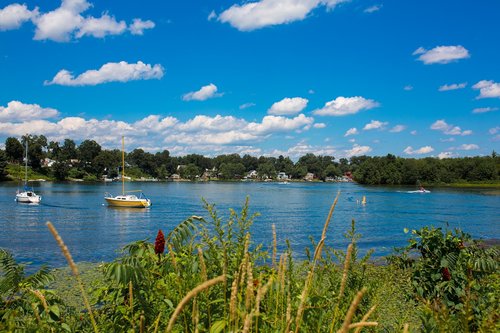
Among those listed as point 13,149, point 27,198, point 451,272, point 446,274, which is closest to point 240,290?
point 446,274

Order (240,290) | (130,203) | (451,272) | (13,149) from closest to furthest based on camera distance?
(240,290) → (451,272) → (130,203) → (13,149)

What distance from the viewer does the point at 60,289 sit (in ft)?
57.8

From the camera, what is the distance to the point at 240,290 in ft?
10.2

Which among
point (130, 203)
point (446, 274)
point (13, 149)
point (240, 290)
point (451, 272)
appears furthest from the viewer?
point (13, 149)

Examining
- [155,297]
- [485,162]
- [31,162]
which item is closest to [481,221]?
[155,297]

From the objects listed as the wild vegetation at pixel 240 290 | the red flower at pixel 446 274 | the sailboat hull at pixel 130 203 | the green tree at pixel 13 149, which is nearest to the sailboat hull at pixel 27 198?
the sailboat hull at pixel 130 203

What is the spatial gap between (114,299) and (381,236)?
43.1 meters

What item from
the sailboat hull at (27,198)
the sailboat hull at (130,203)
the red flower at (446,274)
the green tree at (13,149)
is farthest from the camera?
the green tree at (13,149)

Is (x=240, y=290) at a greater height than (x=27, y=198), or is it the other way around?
(x=240, y=290)

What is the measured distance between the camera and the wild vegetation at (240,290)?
2556mm

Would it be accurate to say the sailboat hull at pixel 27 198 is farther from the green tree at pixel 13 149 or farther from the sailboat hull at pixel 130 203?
the green tree at pixel 13 149

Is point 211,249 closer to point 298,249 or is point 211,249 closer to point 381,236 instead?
point 298,249

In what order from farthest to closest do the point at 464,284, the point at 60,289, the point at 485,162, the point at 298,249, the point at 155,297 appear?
1. the point at 485,162
2. the point at 298,249
3. the point at 60,289
4. the point at 464,284
5. the point at 155,297

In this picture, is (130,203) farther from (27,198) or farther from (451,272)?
(451,272)
